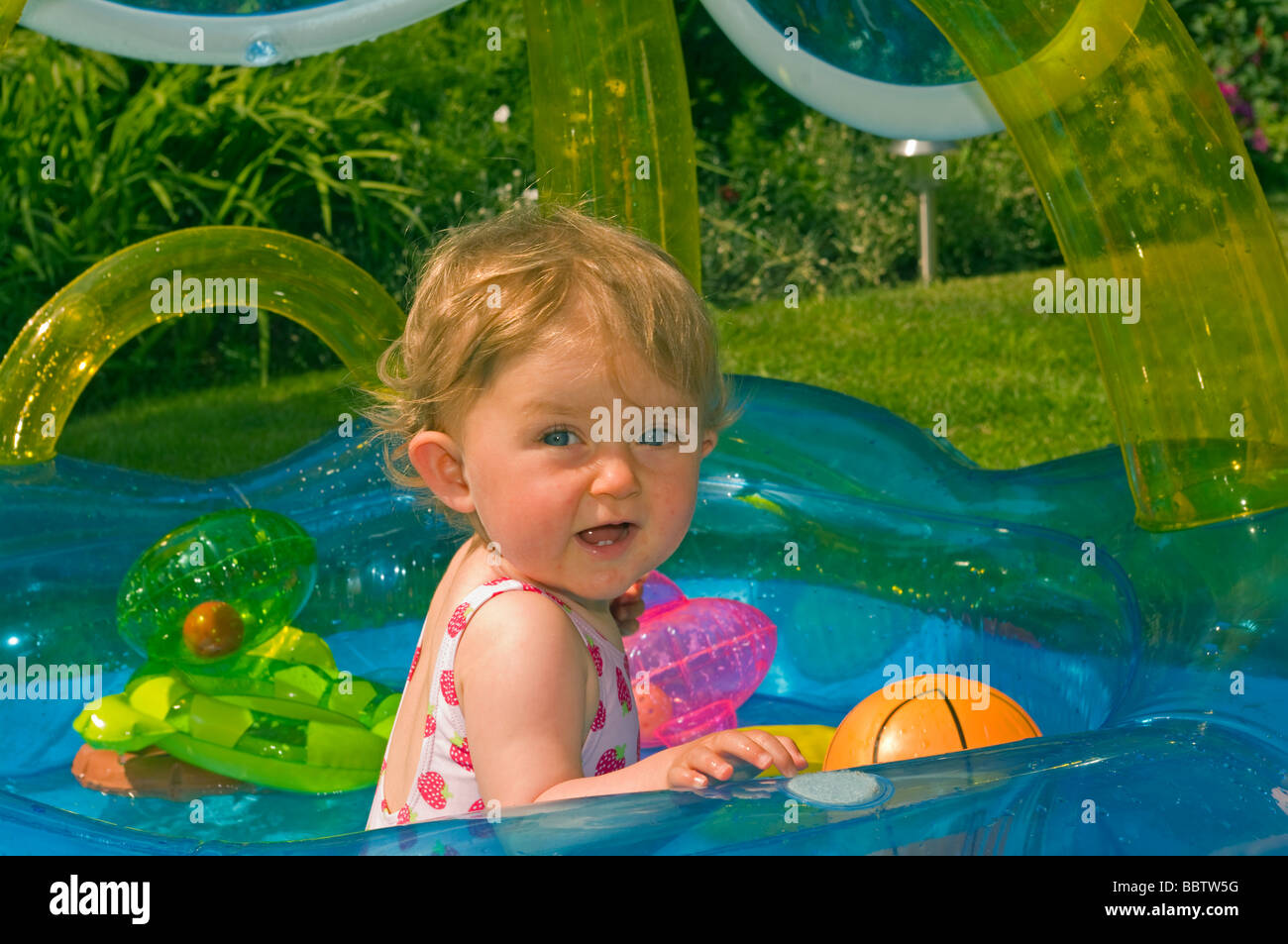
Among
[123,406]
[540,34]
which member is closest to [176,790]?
[540,34]

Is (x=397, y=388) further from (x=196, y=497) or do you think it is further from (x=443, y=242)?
(x=196, y=497)

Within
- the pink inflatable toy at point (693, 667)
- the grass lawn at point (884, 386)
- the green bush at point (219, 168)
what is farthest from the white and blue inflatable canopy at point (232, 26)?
the green bush at point (219, 168)

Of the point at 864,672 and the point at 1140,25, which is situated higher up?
the point at 1140,25

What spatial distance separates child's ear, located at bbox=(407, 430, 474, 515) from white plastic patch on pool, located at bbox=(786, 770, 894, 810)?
629mm

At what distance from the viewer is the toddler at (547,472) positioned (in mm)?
1887

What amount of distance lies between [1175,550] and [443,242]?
1364mm

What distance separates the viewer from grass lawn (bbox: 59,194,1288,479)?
5734 mm

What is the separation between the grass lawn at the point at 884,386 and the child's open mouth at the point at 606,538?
130 inches

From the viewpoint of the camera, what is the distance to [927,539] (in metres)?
Answer: 3.07

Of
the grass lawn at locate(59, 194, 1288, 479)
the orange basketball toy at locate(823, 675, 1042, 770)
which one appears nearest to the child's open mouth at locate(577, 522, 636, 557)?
the orange basketball toy at locate(823, 675, 1042, 770)

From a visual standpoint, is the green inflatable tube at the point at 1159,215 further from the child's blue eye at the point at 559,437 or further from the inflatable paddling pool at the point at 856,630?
the child's blue eye at the point at 559,437

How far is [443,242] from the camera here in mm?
2188

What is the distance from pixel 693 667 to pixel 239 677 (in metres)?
0.91

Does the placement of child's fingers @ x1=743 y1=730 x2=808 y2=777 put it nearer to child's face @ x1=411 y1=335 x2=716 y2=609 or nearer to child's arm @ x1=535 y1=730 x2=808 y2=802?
child's arm @ x1=535 y1=730 x2=808 y2=802
